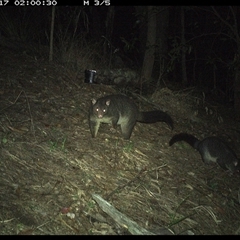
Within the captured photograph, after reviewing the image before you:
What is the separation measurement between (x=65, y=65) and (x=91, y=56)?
1048 millimetres

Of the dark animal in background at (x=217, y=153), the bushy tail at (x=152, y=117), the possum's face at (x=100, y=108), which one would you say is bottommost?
the dark animal in background at (x=217, y=153)

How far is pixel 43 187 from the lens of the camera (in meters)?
4.11

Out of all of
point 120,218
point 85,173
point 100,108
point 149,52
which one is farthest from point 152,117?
point 120,218

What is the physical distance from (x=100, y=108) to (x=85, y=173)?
1677 millimetres

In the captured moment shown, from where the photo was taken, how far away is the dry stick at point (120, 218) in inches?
145

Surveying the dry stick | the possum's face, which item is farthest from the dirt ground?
the possum's face

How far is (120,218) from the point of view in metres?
3.80

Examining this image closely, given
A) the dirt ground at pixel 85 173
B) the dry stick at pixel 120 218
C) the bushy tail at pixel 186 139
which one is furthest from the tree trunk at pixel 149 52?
the dry stick at pixel 120 218

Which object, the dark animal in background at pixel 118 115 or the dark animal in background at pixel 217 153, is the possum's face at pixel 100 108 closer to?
the dark animal in background at pixel 118 115

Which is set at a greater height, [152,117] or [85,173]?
[152,117]

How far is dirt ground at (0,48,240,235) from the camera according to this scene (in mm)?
3773

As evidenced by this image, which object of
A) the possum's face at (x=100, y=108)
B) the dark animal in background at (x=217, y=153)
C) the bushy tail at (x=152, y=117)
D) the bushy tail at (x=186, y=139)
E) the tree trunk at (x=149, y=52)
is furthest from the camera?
the tree trunk at (x=149, y=52)

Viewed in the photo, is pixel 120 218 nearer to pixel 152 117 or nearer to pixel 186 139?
pixel 186 139

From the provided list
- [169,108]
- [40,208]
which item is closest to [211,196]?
[40,208]
